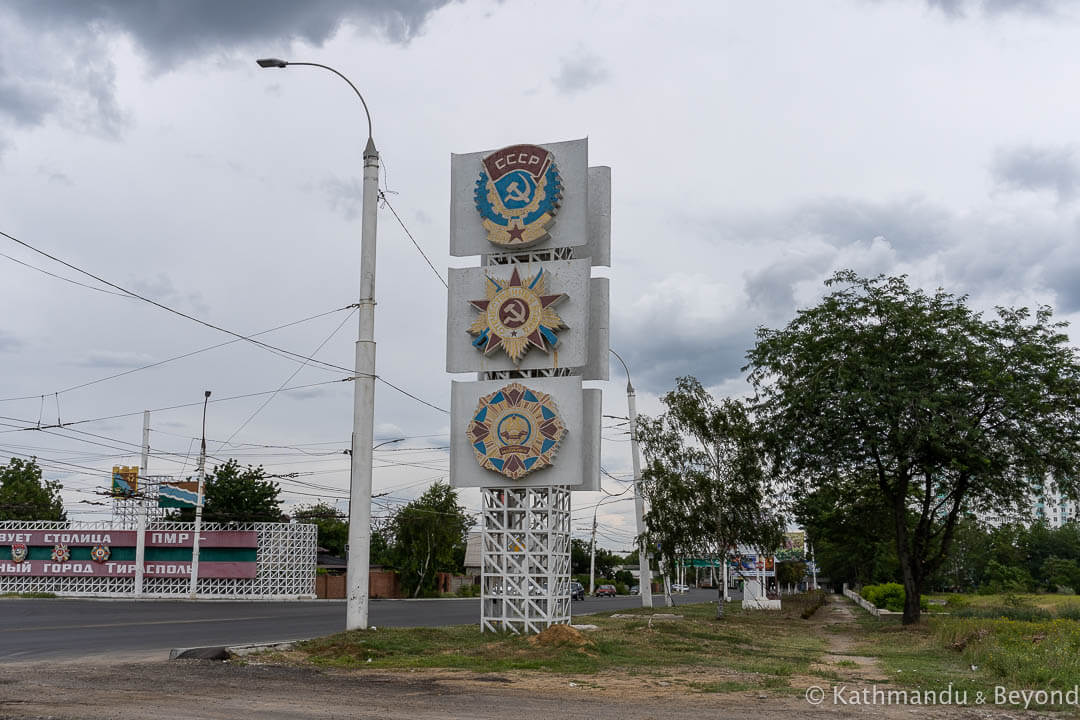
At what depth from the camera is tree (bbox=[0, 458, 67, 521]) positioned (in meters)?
70.7

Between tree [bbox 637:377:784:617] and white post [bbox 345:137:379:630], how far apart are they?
1630 centimetres

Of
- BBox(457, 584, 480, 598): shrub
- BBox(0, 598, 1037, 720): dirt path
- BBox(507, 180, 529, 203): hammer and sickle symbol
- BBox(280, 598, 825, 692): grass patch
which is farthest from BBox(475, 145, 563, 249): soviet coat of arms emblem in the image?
BBox(457, 584, 480, 598): shrub

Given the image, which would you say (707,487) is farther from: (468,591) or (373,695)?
(468,591)

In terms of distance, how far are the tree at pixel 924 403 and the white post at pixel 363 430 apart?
1614cm

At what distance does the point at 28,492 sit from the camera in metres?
74.1

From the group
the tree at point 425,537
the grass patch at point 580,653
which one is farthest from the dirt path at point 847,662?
the tree at point 425,537

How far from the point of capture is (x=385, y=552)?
231 ft

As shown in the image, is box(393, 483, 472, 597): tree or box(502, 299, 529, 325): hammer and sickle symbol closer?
box(502, 299, 529, 325): hammer and sickle symbol

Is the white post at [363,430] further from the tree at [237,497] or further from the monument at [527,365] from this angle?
the tree at [237,497]

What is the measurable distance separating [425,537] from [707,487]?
35367 mm

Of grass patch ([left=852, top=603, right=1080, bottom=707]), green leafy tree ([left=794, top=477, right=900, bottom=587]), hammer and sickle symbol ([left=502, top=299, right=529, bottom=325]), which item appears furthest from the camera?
green leafy tree ([left=794, top=477, right=900, bottom=587])

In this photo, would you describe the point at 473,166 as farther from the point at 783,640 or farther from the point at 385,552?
the point at 385,552

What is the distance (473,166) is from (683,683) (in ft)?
48.3

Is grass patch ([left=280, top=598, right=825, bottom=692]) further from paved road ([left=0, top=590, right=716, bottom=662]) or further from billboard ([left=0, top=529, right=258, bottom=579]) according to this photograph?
billboard ([left=0, top=529, right=258, bottom=579])
